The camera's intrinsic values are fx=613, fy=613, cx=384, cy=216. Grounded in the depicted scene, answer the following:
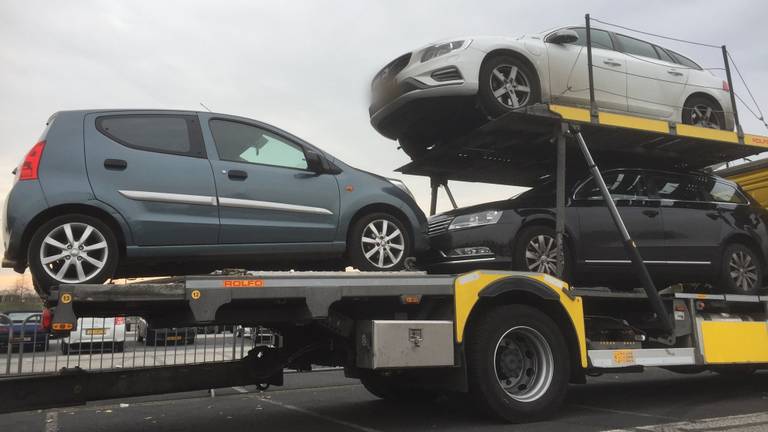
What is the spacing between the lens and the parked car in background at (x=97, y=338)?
739 centimetres

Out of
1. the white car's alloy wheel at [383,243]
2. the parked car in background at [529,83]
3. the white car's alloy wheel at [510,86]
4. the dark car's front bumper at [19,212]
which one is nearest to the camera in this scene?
the dark car's front bumper at [19,212]

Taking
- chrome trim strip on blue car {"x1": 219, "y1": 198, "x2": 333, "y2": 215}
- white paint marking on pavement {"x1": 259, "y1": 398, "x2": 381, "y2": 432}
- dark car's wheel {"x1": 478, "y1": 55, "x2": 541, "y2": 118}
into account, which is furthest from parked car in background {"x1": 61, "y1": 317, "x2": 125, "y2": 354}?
dark car's wheel {"x1": 478, "y1": 55, "x2": 541, "y2": 118}

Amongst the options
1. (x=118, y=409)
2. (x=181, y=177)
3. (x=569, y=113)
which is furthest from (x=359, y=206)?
(x=118, y=409)

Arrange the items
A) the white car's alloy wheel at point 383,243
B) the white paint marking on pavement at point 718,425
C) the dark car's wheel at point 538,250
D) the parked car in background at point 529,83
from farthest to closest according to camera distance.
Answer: the parked car in background at point 529,83 → the dark car's wheel at point 538,250 → the white car's alloy wheel at point 383,243 → the white paint marking on pavement at point 718,425

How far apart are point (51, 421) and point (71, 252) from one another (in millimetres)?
→ 3054

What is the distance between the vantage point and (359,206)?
5.11 metres

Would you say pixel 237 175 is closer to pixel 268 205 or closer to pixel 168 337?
pixel 268 205

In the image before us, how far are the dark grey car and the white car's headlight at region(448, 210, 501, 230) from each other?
0.69 meters

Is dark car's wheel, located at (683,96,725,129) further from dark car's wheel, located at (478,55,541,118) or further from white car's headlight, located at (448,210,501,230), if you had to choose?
white car's headlight, located at (448,210,501,230)

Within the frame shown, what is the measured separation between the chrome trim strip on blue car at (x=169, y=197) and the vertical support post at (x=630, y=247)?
11.4 ft

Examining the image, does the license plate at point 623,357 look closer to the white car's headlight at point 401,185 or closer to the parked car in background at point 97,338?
the white car's headlight at point 401,185

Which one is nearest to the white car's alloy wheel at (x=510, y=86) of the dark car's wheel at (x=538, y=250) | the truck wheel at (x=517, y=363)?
the dark car's wheel at (x=538, y=250)

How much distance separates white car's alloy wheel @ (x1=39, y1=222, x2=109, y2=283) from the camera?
13.2 ft

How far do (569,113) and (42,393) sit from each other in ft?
16.1
